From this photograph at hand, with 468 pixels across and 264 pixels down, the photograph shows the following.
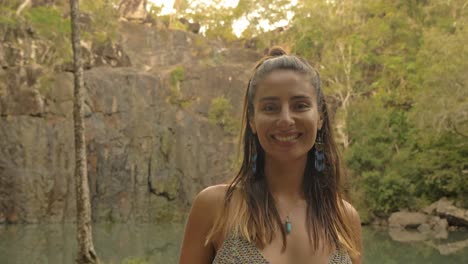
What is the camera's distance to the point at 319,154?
1973mm

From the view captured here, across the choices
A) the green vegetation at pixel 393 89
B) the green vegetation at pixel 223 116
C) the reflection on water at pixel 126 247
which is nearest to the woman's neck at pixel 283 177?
the reflection on water at pixel 126 247

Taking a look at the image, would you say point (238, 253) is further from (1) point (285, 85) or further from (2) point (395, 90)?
(2) point (395, 90)

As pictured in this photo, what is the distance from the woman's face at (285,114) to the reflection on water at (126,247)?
7557mm

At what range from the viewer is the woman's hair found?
1761 mm

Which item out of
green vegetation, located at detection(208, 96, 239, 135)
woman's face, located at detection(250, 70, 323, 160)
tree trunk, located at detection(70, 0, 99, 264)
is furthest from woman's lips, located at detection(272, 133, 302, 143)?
green vegetation, located at detection(208, 96, 239, 135)

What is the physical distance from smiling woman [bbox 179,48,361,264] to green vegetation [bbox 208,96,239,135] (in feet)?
90.6

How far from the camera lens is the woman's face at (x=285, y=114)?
70.8 inches

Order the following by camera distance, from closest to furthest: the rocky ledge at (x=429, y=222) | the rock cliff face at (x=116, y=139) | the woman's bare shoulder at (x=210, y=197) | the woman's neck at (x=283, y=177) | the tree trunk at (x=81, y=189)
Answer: the woman's bare shoulder at (x=210, y=197) < the woman's neck at (x=283, y=177) < the tree trunk at (x=81, y=189) < the rocky ledge at (x=429, y=222) < the rock cliff face at (x=116, y=139)

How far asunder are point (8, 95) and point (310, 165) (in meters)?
25.1

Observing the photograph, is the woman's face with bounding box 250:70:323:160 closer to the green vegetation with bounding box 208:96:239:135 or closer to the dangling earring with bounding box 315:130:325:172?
the dangling earring with bounding box 315:130:325:172

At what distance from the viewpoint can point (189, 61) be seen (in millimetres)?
35844

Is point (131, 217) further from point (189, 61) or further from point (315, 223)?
point (315, 223)

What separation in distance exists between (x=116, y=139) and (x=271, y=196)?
25.9 m

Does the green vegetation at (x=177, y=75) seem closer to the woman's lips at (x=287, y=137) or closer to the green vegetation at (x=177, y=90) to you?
the green vegetation at (x=177, y=90)
